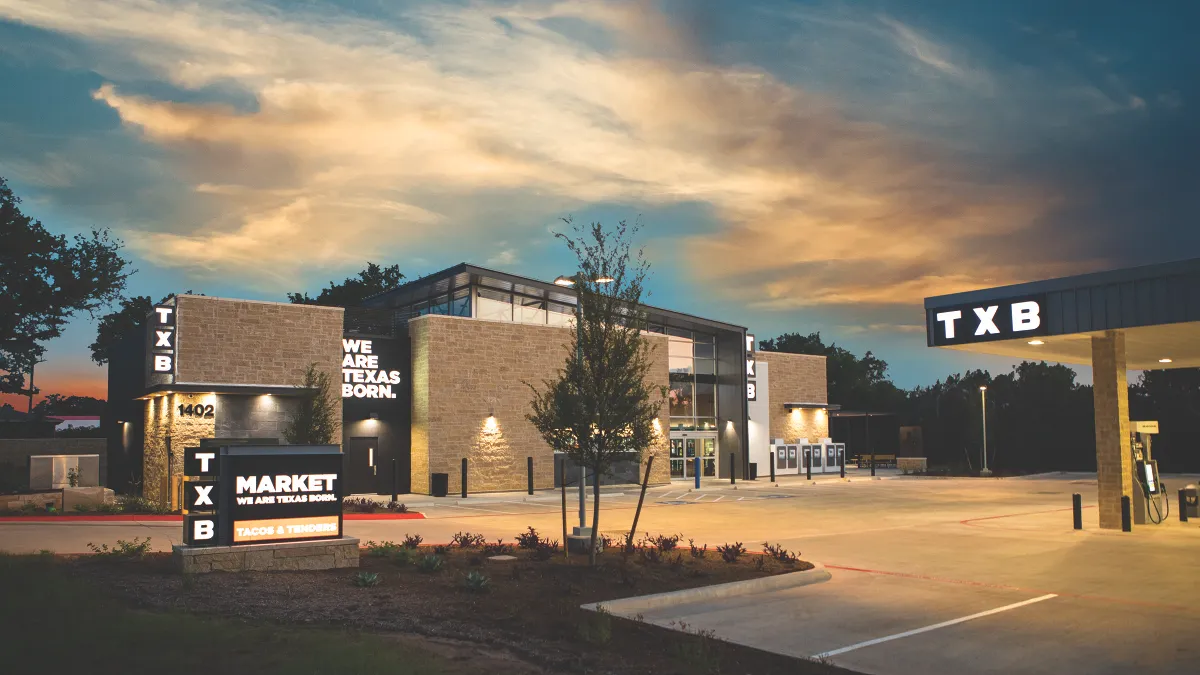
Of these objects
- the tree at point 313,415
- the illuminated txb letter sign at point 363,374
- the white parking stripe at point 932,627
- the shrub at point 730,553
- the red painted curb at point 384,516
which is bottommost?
the red painted curb at point 384,516

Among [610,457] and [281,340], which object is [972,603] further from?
[281,340]

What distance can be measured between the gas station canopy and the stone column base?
13.9 metres

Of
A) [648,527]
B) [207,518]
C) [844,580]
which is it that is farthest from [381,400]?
[844,580]

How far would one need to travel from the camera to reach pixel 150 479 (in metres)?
30.4

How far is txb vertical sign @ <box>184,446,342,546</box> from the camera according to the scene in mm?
12562

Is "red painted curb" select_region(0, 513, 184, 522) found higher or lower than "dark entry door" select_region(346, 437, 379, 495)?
lower

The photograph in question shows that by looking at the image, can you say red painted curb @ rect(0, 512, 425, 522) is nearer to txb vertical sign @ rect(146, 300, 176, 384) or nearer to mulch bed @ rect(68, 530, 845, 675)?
txb vertical sign @ rect(146, 300, 176, 384)

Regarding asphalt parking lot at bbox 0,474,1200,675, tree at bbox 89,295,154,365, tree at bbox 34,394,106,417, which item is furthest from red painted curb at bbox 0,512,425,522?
tree at bbox 34,394,106,417

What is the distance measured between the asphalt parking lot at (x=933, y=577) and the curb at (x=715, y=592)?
0.62ft

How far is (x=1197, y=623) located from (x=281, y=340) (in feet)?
86.8

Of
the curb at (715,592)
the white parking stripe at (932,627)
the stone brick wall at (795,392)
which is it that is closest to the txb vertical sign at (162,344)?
the curb at (715,592)

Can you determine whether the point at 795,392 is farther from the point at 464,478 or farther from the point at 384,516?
the point at 384,516

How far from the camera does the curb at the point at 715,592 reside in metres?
10.8

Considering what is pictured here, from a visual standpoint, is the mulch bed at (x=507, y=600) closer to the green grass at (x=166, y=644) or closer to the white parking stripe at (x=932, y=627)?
the green grass at (x=166, y=644)
